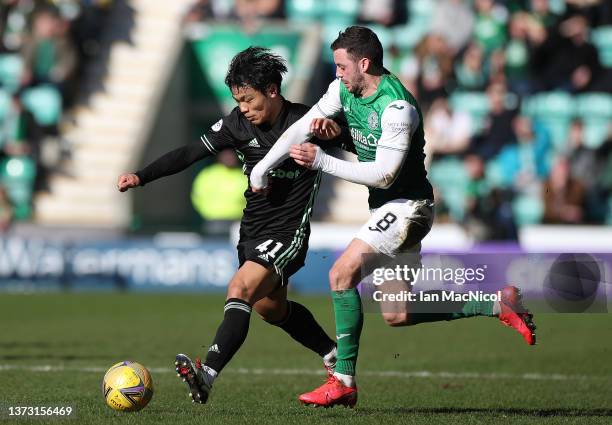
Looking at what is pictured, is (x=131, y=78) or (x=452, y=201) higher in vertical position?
(x=131, y=78)

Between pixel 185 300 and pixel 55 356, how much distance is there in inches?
291

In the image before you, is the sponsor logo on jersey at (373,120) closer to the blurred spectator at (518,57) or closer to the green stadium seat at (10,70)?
the blurred spectator at (518,57)

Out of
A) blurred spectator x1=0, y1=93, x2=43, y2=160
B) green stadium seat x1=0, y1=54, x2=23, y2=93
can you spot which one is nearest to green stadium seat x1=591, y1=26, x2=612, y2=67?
blurred spectator x1=0, y1=93, x2=43, y2=160

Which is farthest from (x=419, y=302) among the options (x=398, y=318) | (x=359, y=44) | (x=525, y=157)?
(x=525, y=157)

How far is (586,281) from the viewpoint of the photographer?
26.8 feet

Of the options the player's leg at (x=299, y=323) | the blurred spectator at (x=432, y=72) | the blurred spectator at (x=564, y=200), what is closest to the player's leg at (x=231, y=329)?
the player's leg at (x=299, y=323)

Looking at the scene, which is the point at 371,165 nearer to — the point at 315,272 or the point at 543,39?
the point at 315,272

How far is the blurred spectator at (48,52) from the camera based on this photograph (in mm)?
22641

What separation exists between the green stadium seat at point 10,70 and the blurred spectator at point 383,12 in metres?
6.41

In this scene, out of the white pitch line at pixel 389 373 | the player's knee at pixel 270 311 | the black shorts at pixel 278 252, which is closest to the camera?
the black shorts at pixel 278 252

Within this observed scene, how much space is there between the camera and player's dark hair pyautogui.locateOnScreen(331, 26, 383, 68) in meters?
7.26

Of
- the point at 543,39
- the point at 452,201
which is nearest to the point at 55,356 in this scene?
→ the point at 452,201

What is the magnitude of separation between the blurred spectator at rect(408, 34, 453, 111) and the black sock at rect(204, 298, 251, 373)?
46.6 ft

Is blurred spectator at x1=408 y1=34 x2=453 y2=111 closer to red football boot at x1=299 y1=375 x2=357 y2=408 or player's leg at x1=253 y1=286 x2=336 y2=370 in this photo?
player's leg at x1=253 y1=286 x2=336 y2=370
